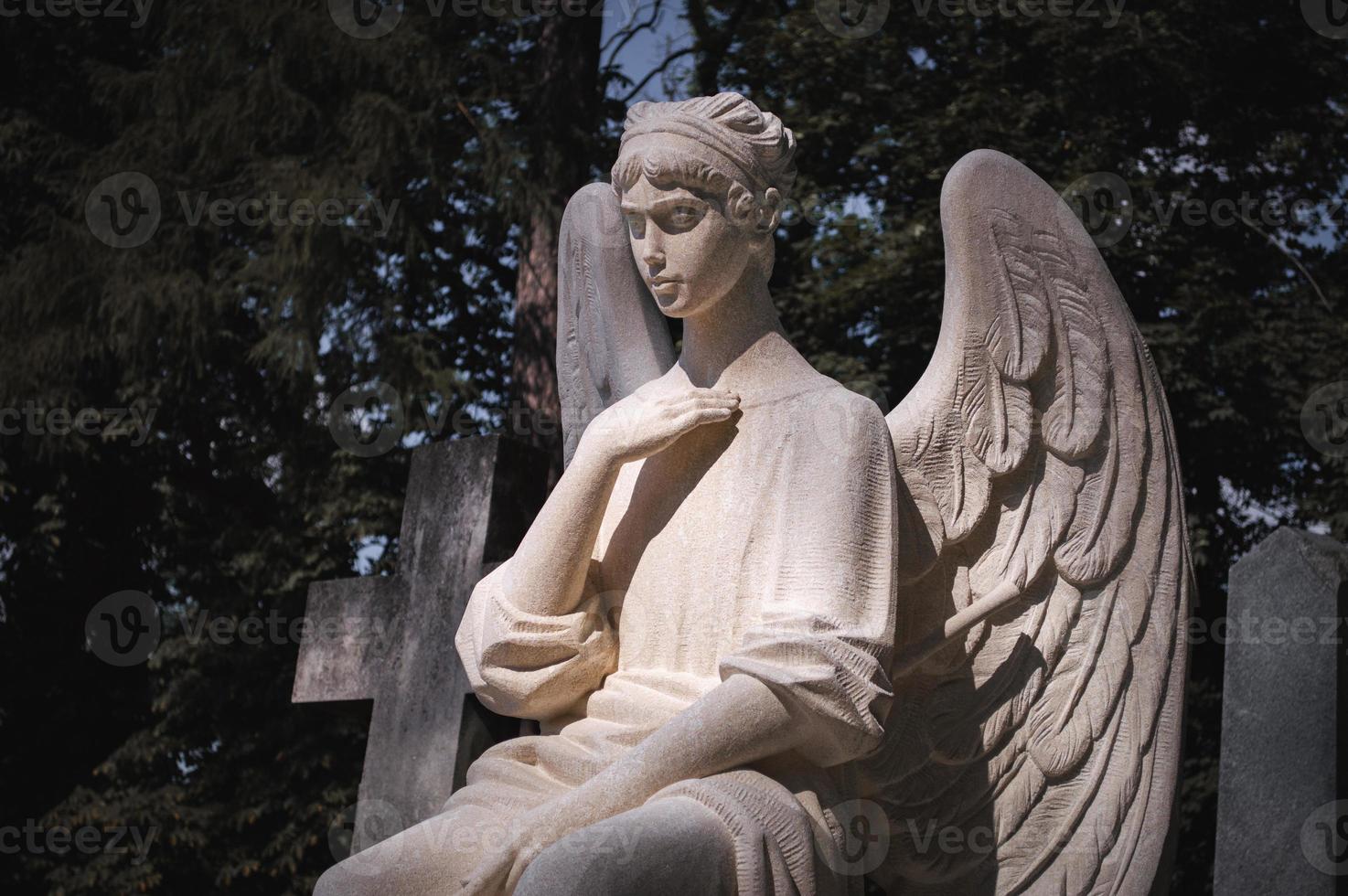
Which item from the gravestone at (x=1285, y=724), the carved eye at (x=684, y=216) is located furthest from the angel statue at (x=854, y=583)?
the gravestone at (x=1285, y=724)

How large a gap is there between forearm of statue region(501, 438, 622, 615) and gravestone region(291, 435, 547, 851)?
1.27 metres

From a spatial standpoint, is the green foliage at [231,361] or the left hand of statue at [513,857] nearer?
the left hand of statue at [513,857]

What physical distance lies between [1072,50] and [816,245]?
2.23 meters

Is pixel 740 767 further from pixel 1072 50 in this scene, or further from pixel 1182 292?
pixel 1072 50

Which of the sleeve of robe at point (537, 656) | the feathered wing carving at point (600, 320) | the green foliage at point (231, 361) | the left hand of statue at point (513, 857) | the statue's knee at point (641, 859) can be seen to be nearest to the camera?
the statue's knee at point (641, 859)

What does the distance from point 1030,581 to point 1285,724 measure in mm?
904

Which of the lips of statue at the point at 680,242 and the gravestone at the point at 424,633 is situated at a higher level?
the lips of statue at the point at 680,242

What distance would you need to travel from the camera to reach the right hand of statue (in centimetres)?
405

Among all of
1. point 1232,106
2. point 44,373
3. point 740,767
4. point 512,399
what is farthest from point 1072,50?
point 740,767

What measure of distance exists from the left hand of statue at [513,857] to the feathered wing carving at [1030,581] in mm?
976

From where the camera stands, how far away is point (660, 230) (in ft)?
13.5

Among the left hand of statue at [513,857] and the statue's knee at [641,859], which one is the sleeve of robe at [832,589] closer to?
the statue's knee at [641,859]

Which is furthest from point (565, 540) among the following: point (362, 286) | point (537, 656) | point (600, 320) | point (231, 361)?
point (231, 361)

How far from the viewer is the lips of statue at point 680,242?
4.11 m
